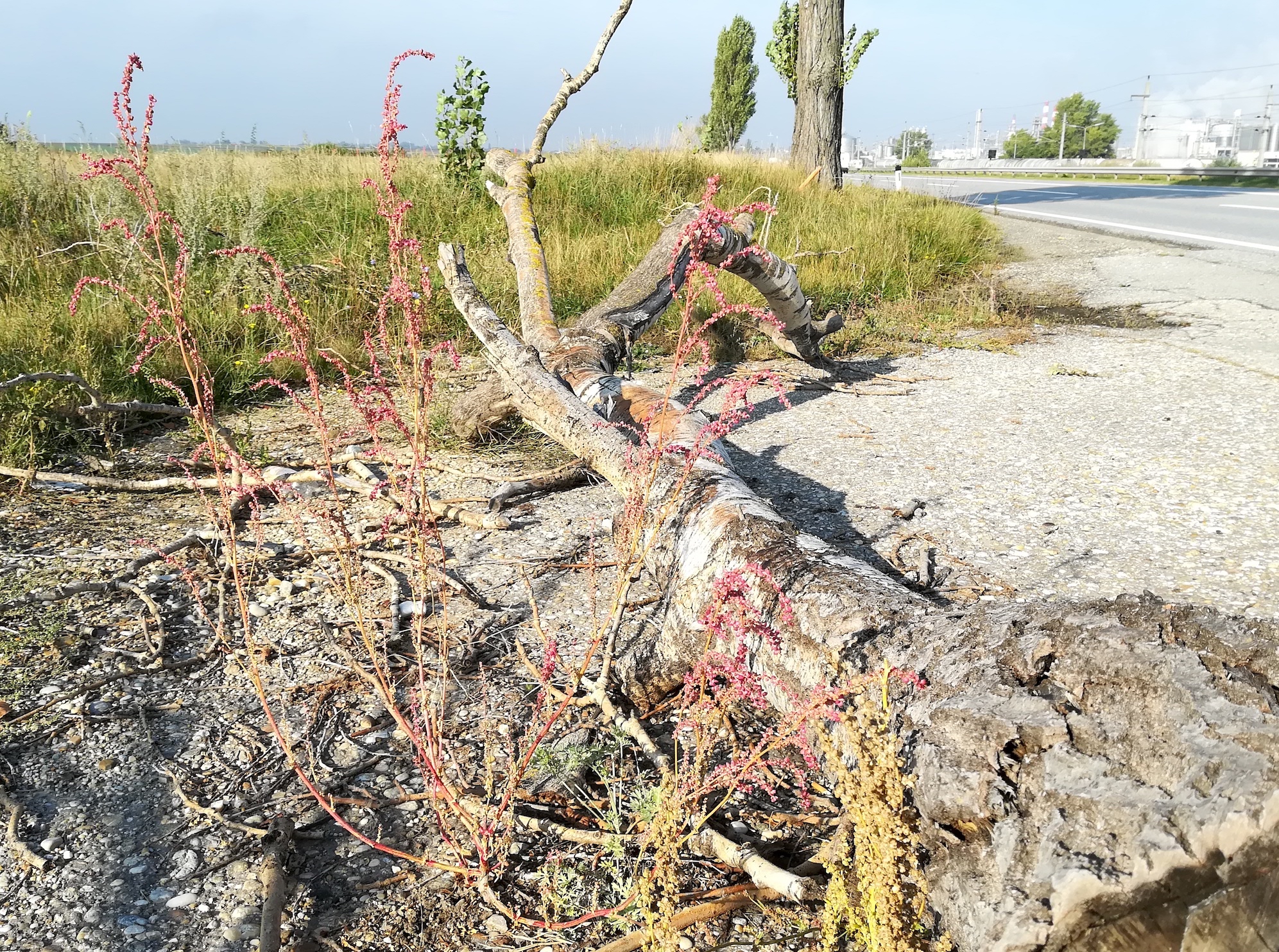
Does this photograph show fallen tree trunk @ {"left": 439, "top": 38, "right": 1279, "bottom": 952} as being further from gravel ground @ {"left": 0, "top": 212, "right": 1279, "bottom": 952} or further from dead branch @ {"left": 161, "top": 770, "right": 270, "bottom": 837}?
dead branch @ {"left": 161, "top": 770, "right": 270, "bottom": 837}

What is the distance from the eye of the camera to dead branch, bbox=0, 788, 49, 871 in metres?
1.64

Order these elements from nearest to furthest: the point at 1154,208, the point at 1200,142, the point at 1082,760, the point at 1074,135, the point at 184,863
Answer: the point at 1082,760, the point at 184,863, the point at 1154,208, the point at 1200,142, the point at 1074,135

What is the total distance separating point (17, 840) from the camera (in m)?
1.69

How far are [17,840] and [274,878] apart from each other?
1.87 feet

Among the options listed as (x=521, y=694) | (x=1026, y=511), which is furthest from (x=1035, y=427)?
(x=521, y=694)

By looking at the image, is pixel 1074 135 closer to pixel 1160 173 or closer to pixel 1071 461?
pixel 1160 173

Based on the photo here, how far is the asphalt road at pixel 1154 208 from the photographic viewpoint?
10.6 metres

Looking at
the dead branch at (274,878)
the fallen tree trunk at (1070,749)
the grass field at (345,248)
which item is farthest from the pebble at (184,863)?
the grass field at (345,248)

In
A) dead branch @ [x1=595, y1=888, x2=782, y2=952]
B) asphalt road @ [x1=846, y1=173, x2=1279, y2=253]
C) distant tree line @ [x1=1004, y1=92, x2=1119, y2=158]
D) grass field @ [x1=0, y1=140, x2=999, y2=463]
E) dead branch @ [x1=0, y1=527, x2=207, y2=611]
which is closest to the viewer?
dead branch @ [x1=595, y1=888, x2=782, y2=952]

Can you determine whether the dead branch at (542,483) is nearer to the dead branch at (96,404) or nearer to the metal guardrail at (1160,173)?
the dead branch at (96,404)

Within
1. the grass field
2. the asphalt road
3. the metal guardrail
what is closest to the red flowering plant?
the grass field

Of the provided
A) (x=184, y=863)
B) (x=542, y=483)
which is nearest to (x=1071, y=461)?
(x=542, y=483)

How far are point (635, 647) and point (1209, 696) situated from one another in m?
1.36

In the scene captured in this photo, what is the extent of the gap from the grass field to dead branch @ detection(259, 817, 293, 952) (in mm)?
2610
